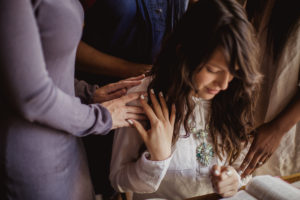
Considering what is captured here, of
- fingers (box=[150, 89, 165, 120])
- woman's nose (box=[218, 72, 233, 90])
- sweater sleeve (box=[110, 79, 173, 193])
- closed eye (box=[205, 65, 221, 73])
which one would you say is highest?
closed eye (box=[205, 65, 221, 73])

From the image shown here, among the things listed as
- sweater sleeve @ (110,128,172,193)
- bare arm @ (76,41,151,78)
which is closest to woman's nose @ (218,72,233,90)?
sweater sleeve @ (110,128,172,193)

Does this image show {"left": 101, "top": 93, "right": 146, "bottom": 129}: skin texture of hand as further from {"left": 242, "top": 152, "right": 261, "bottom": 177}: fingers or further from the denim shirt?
{"left": 242, "top": 152, "right": 261, "bottom": 177}: fingers

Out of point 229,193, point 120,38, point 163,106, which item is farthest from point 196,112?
point 120,38

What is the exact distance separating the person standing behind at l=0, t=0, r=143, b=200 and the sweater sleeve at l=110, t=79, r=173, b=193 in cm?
16

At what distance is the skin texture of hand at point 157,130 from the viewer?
723 millimetres

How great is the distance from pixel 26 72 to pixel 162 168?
1.71 ft

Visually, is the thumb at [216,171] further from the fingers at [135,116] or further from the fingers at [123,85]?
the fingers at [123,85]

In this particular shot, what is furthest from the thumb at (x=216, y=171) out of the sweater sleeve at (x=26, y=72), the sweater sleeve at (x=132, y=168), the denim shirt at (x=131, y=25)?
the denim shirt at (x=131, y=25)

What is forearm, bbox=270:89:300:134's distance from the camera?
97 cm

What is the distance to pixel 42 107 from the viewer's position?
484 mm

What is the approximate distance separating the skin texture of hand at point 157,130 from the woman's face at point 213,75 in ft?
0.52

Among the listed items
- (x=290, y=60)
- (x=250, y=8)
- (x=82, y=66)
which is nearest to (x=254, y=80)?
(x=290, y=60)

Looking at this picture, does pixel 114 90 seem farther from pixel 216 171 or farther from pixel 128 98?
pixel 216 171

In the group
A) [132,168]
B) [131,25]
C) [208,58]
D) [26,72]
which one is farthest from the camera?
[131,25]
